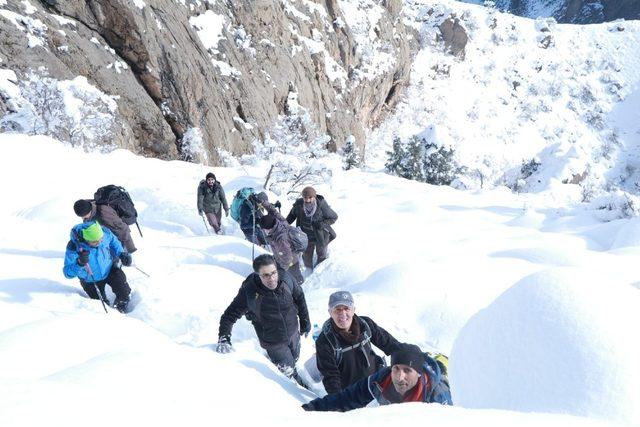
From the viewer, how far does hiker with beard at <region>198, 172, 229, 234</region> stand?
787 cm

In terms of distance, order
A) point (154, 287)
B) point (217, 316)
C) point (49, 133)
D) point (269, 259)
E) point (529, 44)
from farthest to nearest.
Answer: point (529, 44), point (49, 133), point (154, 287), point (217, 316), point (269, 259)

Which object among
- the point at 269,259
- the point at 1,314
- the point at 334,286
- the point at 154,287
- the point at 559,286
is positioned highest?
the point at 559,286

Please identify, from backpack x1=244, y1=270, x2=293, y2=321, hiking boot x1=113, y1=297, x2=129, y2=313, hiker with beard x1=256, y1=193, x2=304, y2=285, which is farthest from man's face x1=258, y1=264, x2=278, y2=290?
hiking boot x1=113, y1=297, x2=129, y2=313

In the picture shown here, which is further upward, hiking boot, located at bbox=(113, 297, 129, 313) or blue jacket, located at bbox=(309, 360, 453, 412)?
blue jacket, located at bbox=(309, 360, 453, 412)

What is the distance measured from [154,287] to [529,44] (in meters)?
59.8

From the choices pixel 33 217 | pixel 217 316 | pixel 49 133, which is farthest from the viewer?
pixel 49 133

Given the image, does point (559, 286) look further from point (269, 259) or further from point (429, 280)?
point (429, 280)

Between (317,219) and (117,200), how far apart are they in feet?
8.87

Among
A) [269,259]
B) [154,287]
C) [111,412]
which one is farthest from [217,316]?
[111,412]

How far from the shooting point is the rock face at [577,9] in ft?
223

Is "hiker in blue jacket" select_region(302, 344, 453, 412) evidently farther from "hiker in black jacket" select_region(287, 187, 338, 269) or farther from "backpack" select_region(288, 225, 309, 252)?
"hiker in black jacket" select_region(287, 187, 338, 269)

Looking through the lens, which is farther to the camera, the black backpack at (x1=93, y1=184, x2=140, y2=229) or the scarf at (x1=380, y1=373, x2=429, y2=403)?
the black backpack at (x1=93, y1=184, x2=140, y2=229)

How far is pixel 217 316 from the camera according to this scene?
15.3 ft

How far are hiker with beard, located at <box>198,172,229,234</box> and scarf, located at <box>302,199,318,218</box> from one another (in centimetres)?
204
